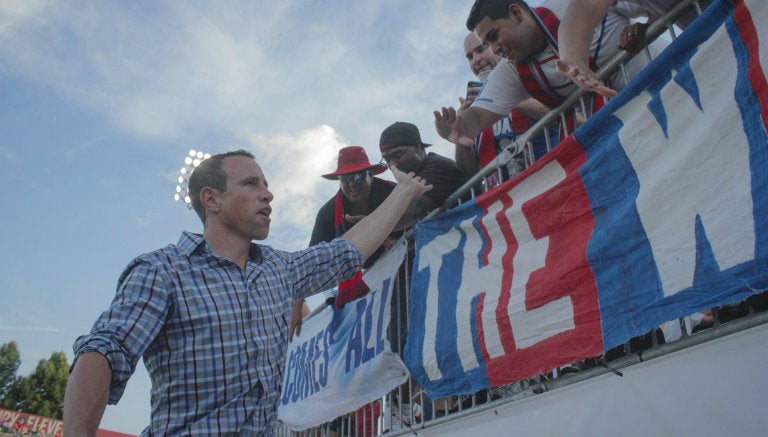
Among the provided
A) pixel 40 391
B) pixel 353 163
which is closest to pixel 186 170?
pixel 353 163

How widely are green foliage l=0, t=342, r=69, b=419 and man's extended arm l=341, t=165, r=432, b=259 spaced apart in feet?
142

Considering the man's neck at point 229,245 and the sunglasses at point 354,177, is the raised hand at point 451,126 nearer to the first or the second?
the sunglasses at point 354,177

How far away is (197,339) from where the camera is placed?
2311 mm

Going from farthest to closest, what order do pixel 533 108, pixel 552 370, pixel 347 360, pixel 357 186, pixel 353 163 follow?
pixel 353 163 → pixel 357 186 → pixel 347 360 → pixel 533 108 → pixel 552 370

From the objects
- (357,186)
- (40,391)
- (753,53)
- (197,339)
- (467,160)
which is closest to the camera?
(753,53)

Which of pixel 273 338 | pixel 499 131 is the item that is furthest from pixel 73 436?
pixel 499 131

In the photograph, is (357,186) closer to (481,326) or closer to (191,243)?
(481,326)

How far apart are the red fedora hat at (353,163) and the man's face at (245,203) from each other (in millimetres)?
1655

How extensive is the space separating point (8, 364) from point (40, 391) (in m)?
4.01

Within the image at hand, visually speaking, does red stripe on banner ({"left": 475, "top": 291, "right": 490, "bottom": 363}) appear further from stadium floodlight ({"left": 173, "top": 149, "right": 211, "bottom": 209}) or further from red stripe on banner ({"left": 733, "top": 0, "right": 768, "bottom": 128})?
stadium floodlight ({"left": 173, "top": 149, "right": 211, "bottom": 209})

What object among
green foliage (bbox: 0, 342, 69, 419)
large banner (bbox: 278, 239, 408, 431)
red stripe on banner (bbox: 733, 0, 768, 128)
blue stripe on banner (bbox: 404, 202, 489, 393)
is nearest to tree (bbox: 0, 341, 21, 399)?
green foliage (bbox: 0, 342, 69, 419)

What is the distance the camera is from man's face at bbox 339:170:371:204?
187 inches

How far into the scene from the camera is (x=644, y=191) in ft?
7.53

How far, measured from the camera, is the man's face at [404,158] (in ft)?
15.3
